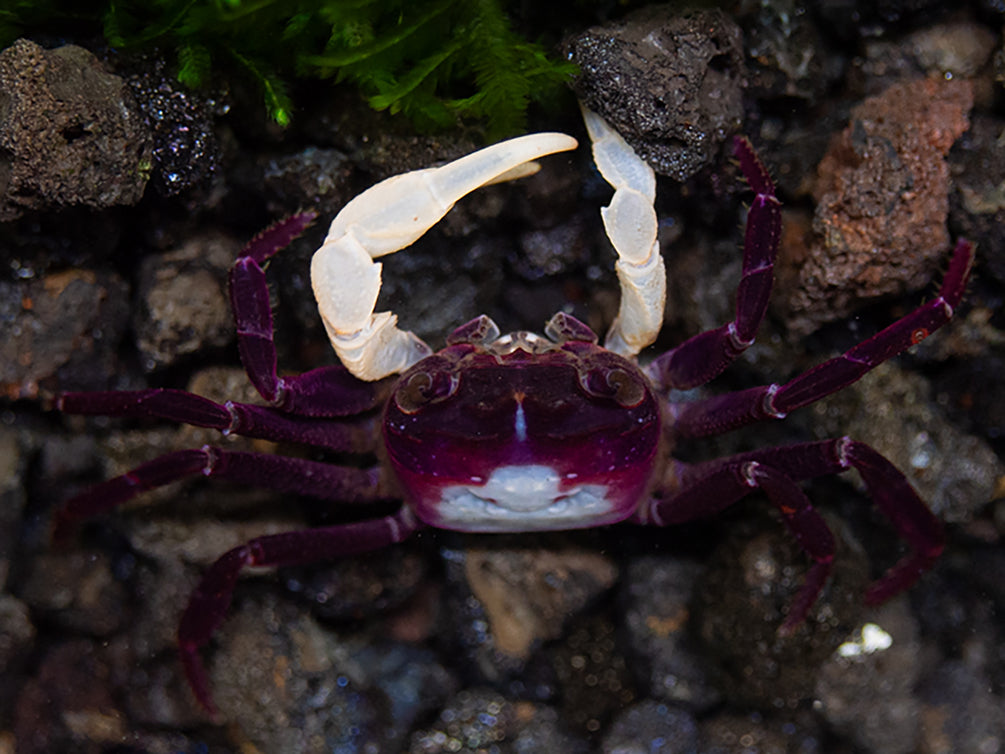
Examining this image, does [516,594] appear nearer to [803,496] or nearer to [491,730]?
[491,730]

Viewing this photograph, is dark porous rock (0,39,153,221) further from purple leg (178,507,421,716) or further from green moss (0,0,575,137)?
purple leg (178,507,421,716)

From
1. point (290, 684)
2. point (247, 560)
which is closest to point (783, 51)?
point (247, 560)

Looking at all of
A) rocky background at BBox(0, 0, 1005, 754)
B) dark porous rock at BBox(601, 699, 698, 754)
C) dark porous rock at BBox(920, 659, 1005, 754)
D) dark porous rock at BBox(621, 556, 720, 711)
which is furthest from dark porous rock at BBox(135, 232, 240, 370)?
dark porous rock at BBox(920, 659, 1005, 754)

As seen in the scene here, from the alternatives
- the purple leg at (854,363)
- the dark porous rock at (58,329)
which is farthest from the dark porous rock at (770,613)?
the dark porous rock at (58,329)

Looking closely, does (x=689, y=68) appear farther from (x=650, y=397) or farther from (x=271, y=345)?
(x=271, y=345)

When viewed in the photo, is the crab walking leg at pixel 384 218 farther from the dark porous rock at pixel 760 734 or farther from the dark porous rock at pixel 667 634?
the dark porous rock at pixel 760 734

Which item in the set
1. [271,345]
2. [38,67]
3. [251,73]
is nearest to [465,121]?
[251,73]

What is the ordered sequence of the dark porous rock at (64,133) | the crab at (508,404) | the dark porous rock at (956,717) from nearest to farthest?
the dark porous rock at (64,133), the crab at (508,404), the dark porous rock at (956,717)
